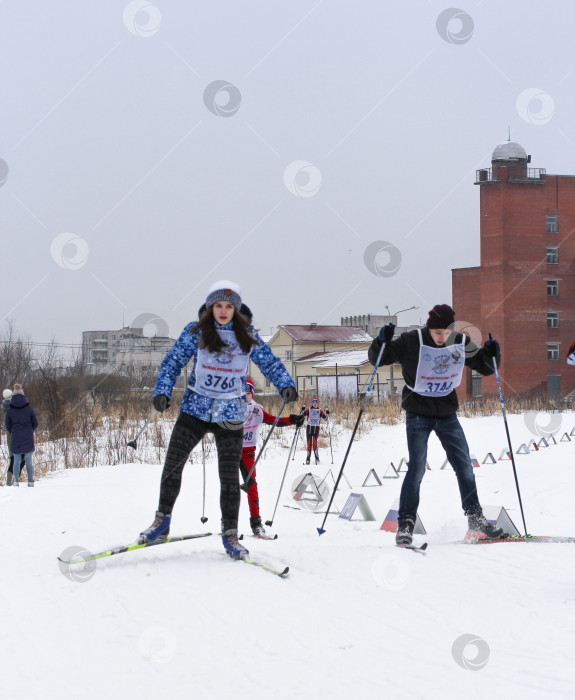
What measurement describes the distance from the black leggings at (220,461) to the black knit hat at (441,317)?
5.64ft

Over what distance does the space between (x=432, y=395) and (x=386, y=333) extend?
1.96 ft

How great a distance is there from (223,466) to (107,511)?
3522 millimetres

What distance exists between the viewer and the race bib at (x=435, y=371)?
20.9 feet

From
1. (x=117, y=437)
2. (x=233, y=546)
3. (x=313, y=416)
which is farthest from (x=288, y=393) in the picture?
(x=117, y=437)

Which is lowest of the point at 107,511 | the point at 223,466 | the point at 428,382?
the point at 107,511

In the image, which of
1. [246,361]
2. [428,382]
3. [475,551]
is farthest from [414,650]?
[428,382]

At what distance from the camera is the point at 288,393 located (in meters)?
5.59

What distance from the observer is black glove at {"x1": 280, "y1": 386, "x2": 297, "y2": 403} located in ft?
18.3

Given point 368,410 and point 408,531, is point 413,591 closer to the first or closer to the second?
point 408,531

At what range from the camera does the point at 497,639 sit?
3.84 m

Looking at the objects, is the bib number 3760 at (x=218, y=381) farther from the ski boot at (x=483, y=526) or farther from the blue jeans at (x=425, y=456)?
the ski boot at (x=483, y=526)

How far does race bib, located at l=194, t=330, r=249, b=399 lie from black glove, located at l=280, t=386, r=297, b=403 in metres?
0.29

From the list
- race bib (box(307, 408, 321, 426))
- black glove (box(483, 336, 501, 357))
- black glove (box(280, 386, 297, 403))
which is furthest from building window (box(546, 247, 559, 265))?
black glove (box(280, 386, 297, 403))

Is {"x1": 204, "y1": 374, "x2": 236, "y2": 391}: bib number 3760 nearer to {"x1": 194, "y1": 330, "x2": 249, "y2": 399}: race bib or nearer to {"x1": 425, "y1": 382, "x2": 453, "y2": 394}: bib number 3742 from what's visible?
{"x1": 194, "y1": 330, "x2": 249, "y2": 399}: race bib
